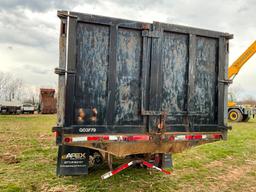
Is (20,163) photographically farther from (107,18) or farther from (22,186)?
(107,18)

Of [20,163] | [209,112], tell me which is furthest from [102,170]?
[209,112]

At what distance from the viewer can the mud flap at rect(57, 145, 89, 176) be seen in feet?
14.7

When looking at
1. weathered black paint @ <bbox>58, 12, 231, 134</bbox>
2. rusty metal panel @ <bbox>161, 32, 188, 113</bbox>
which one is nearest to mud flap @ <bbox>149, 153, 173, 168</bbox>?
weathered black paint @ <bbox>58, 12, 231, 134</bbox>

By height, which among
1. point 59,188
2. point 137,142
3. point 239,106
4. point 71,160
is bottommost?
point 59,188

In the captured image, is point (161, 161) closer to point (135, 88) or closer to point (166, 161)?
point (166, 161)

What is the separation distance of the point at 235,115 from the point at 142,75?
62.0 feet

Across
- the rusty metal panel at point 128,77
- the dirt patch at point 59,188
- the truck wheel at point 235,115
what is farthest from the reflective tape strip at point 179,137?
the truck wheel at point 235,115

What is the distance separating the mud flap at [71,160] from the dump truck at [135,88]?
0.02 metres

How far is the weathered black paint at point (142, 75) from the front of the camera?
4.06 m

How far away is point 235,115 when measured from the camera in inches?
838

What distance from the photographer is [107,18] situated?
13.6 feet

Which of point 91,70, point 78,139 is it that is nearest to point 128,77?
point 91,70

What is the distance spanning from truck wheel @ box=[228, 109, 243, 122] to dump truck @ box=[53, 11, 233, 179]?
692 inches

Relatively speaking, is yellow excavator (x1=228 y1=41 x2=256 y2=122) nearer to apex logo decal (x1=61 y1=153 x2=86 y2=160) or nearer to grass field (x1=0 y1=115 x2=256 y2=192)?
grass field (x1=0 y1=115 x2=256 y2=192)
